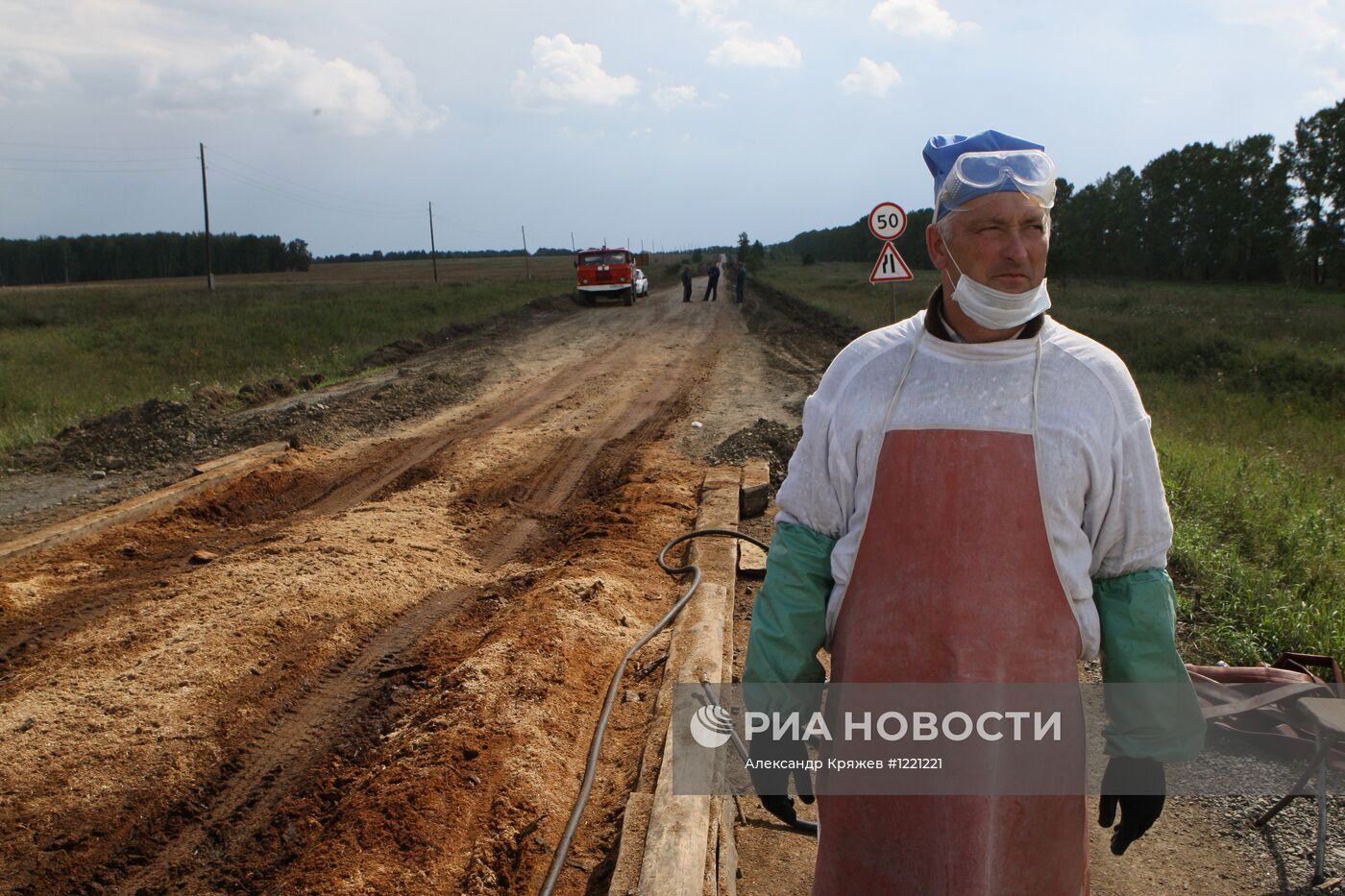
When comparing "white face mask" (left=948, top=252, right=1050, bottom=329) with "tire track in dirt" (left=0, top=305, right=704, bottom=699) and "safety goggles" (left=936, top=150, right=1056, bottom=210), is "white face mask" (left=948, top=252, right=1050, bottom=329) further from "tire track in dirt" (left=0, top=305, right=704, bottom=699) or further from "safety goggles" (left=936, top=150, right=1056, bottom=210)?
"tire track in dirt" (left=0, top=305, right=704, bottom=699)

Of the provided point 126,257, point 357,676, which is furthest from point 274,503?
point 126,257

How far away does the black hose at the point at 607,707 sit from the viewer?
3.04 m

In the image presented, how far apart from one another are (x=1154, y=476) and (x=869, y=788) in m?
0.87

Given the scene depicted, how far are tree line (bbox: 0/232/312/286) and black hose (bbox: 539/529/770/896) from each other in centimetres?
11387

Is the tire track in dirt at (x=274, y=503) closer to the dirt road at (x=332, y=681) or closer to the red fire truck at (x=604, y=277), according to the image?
the dirt road at (x=332, y=681)

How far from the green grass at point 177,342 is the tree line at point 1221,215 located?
37281 millimetres

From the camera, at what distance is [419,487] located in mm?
8039

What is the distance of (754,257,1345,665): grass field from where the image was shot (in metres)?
5.18

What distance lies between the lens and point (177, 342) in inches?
870

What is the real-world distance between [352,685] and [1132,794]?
382 centimetres

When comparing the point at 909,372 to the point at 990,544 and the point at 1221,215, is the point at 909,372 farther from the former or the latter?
the point at 1221,215

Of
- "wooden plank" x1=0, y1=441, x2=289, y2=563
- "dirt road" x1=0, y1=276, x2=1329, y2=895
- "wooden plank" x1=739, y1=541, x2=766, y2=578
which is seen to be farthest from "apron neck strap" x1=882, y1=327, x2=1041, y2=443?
"wooden plank" x1=0, y1=441, x2=289, y2=563

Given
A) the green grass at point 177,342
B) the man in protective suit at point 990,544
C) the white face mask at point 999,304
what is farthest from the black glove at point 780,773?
the green grass at point 177,342

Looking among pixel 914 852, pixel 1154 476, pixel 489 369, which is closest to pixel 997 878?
pixel 914 852
